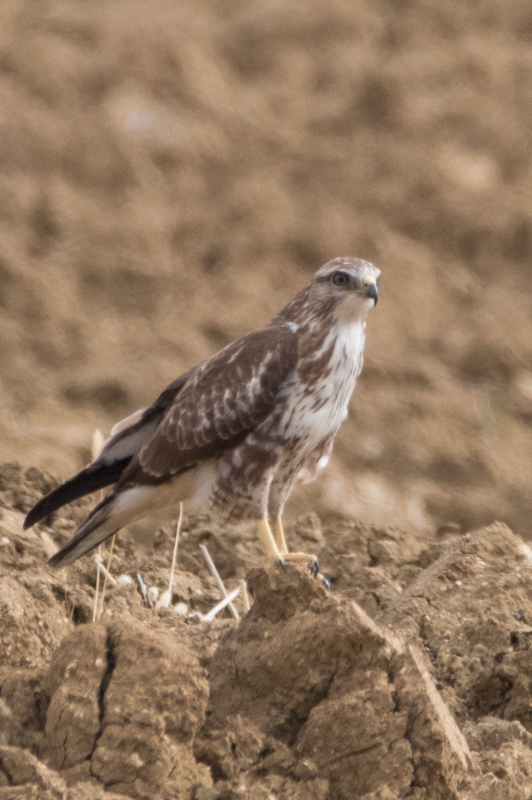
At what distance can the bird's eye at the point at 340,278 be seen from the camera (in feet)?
15.5

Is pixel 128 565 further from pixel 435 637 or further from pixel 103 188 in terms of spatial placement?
pixel 103 188

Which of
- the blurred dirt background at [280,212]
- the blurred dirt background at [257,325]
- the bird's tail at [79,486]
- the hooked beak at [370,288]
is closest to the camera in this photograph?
the blurred dirt background at [257,325]

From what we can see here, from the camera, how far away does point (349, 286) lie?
472cm

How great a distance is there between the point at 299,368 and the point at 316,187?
7.60 metres

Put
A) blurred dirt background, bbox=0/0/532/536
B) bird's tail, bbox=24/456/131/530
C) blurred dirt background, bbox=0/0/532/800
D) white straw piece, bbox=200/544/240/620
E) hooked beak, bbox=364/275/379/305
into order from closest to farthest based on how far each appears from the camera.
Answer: blurred dirt background, bbox=0/0/532/800 < hooked beak, bbox=364/275/379/305 < bird's tail, bbox=24/456/131/530 < white straw piece, bbox=200/544/240/620 < blurred dirt background, bbox=0/0/532/536

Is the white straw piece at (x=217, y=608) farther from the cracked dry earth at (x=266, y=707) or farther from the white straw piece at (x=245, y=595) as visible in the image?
the cracked dry earth at (x=266, y=707)

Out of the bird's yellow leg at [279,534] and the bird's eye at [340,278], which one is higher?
the bird's eye at [340,278]

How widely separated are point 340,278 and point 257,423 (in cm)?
65

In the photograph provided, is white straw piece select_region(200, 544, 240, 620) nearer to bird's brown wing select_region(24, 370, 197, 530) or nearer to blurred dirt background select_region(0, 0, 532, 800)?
blurred dirt background select_region(0, 0, 532, 800)

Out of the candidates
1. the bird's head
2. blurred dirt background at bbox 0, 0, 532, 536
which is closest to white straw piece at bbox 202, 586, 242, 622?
the bird's head

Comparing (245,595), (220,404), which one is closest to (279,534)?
(245,595)

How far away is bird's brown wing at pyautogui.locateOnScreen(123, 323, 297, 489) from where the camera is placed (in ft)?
15.6

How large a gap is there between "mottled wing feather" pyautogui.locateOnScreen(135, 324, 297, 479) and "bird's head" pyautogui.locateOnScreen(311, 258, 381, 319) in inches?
8.8

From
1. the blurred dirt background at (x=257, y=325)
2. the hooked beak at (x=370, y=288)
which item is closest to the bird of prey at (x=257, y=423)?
the hooked beak at (x=370, y=288)
